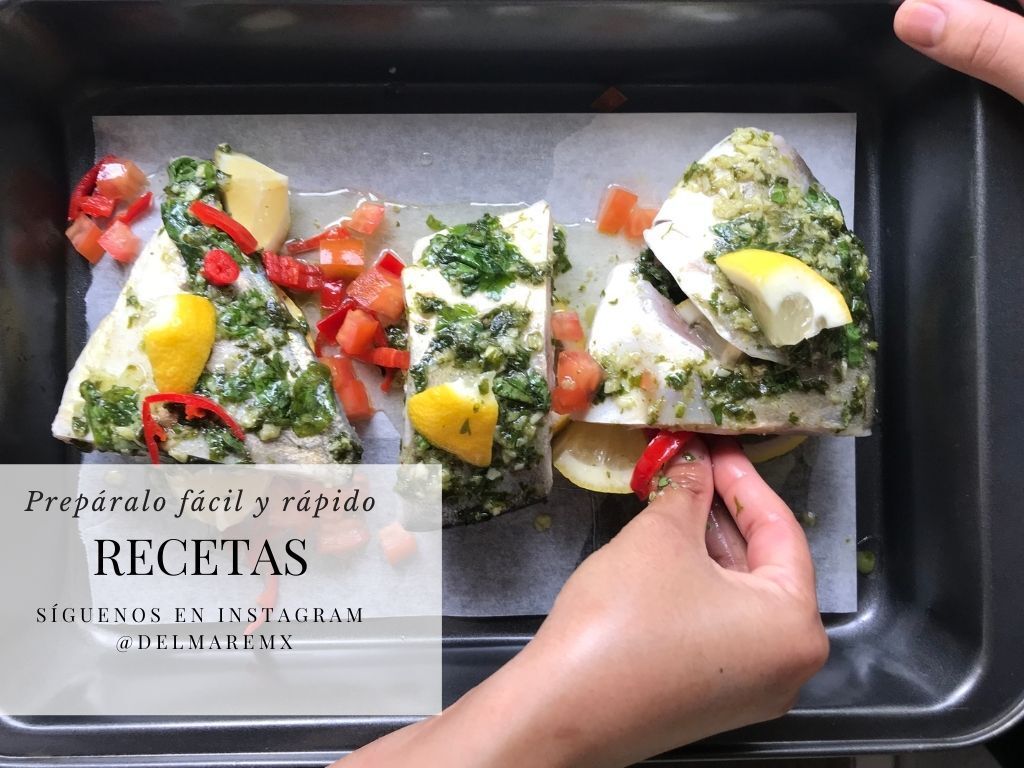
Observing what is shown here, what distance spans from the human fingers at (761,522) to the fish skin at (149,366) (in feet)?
3.58

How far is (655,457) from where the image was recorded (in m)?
2.30

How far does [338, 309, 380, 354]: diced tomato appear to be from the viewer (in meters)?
2.50

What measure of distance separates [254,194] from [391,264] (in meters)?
0.47

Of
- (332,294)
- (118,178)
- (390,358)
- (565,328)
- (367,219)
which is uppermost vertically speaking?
→ (118,178)

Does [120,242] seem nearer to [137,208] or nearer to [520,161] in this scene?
[137,208]

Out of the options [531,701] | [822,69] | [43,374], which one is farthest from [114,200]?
[822,69]

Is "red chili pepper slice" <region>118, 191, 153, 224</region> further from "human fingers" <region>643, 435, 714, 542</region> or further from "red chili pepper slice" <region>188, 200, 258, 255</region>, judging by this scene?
"human fingers" <region>643, 435, 714, 542</region>

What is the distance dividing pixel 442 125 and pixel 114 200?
1.09 meters

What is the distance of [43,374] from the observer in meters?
2.54

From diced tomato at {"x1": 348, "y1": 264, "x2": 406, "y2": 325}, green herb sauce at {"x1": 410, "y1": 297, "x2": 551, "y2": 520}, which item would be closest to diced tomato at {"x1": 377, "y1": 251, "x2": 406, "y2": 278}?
diced tomato at {"x1": 348, "y1": 264, "x2": 406, "y2": 325}

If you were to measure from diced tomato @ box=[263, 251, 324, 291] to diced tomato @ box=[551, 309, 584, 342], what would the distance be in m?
0.76

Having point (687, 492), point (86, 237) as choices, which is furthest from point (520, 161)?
point (86, 237)

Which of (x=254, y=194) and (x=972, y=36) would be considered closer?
(x=972, y=36)

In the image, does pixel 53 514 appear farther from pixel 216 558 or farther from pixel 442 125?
pixel 442 125
